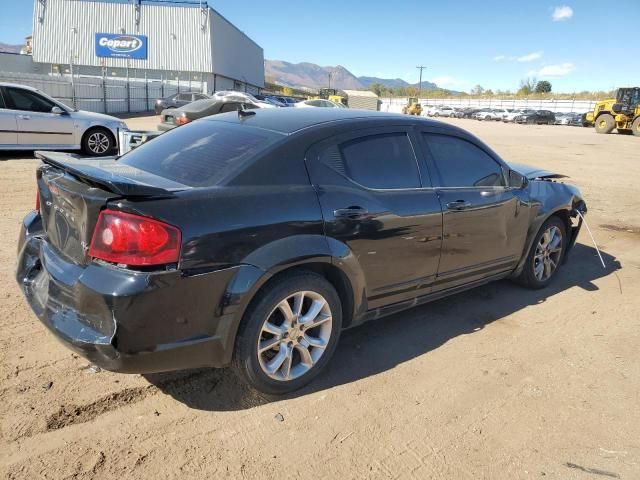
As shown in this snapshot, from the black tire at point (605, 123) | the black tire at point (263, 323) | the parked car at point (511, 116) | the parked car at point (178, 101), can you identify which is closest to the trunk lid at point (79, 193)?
the black tire at point (263, 323)

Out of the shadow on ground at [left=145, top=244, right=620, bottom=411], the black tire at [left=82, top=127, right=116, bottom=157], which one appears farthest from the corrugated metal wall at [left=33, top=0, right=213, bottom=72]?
the shadow on ground at [left=145, top=244, right=620, bottom=411]

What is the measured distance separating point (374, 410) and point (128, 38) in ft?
162

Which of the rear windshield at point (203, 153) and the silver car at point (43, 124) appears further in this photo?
the silver car at point (43, 124)

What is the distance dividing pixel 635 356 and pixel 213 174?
3.34m

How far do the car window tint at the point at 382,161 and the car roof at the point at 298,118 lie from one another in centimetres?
18

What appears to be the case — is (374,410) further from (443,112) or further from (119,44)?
(443,112)

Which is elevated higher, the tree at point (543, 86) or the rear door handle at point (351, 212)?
the tree at point (543, 86)

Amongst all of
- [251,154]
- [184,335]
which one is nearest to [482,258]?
[251,154]

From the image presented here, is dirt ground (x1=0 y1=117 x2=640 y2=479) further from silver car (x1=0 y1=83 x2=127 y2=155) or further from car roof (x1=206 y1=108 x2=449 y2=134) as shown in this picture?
silver car (x1=0 y1=83 x2=127 y2=155)

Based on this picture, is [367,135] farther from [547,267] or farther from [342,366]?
[547,267]

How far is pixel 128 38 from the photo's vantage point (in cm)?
4509

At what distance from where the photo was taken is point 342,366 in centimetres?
336

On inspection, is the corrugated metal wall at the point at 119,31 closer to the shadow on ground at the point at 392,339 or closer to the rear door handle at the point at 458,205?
the shadow on ground at the point at 392,339

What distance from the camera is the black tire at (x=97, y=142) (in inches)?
428
